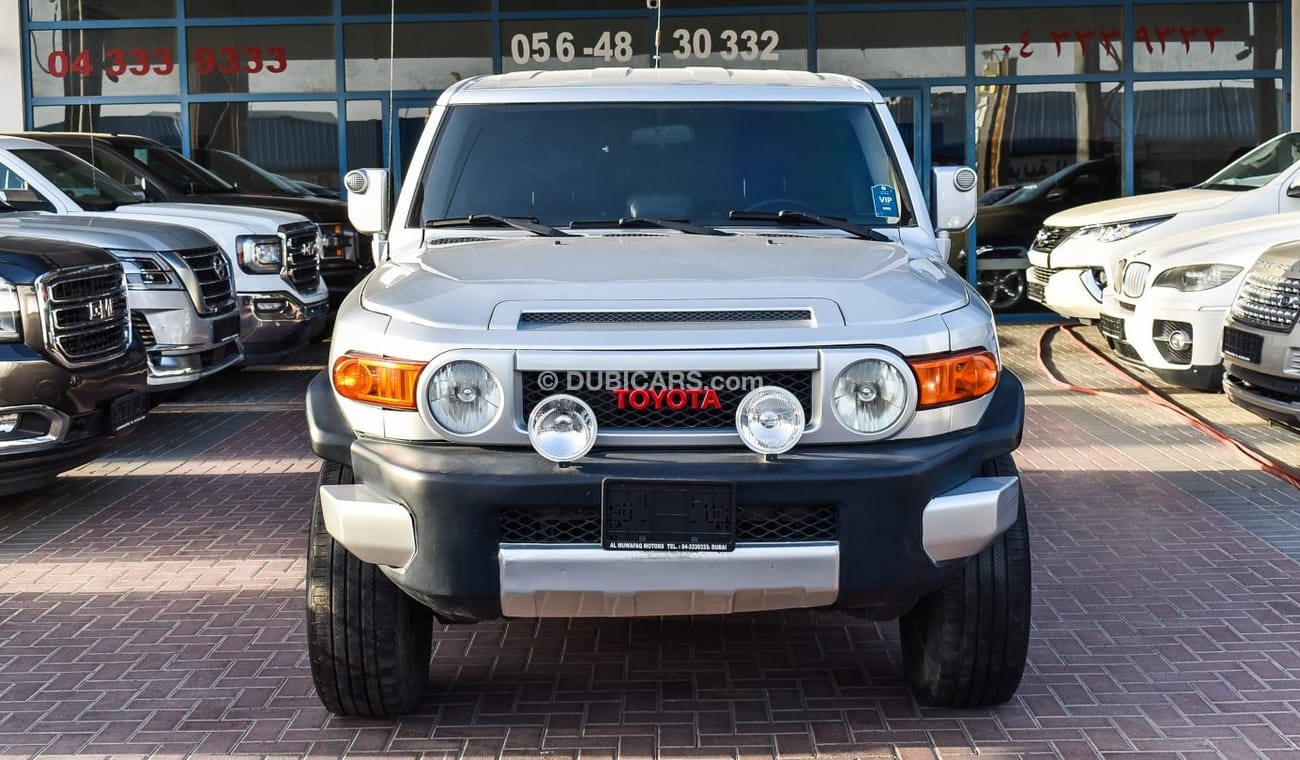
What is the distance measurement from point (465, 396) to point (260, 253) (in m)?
7.91

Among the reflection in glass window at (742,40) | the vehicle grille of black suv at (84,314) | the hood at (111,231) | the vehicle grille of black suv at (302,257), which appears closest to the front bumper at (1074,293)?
the reflection in glass window at (742,40)

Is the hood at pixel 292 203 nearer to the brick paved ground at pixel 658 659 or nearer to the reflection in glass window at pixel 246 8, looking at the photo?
the reflection in glass window at pixel 246 8

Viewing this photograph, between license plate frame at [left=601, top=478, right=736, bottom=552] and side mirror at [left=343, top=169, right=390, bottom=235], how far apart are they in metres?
2.05

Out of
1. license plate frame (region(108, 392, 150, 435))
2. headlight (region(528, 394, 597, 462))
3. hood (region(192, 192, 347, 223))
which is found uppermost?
hood (region(192, 192, 347, 223))

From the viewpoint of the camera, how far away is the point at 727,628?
5270mm

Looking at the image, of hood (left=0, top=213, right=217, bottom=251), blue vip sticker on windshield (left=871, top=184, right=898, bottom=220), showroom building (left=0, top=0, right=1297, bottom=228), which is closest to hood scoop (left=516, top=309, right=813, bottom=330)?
blue vip sticker on windshield (left=871, top=184, right=898, bottom=220)

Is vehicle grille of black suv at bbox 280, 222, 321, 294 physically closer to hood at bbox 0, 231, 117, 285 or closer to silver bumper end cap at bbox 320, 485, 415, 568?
hood at bbox 0, 231, 117, 285

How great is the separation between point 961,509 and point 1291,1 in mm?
13361

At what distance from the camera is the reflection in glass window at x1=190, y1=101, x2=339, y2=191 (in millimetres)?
15766

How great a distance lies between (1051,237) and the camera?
13086 mm

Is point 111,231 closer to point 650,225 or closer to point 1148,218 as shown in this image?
point 650,225

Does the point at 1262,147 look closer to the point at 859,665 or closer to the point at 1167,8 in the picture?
the point at 1167,8

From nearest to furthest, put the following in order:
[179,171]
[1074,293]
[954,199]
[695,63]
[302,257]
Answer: [954,199] → [302,257] → [1074,293] → [179,171] → [695,63]

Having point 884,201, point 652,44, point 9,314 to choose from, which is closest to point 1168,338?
point 884,201
